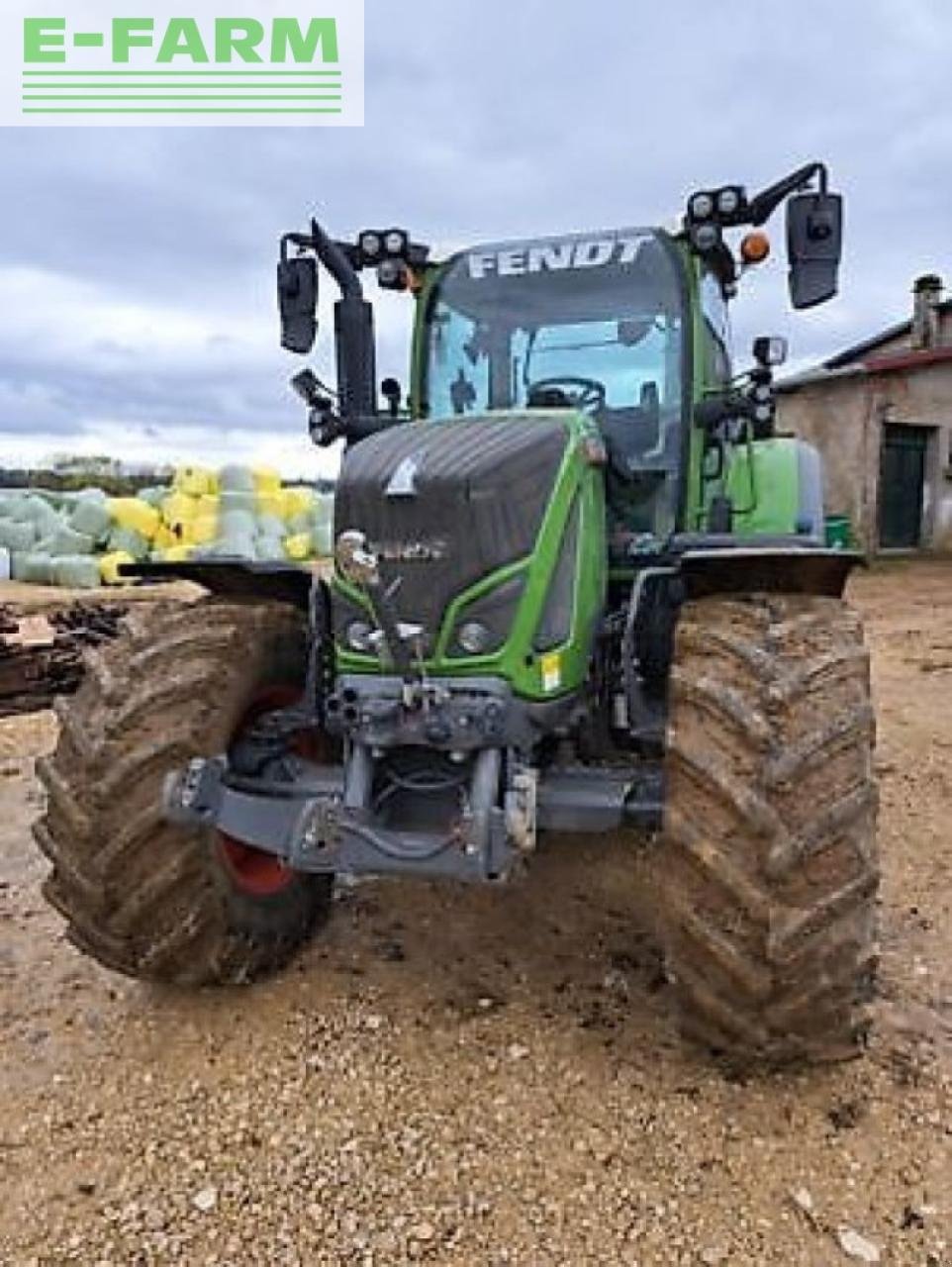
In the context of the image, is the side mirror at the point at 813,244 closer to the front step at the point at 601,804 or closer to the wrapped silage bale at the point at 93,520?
the front step at the point at 601,804

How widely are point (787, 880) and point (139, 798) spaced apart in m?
1.54

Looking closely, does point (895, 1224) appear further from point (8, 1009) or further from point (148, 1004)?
point (8, 1009)

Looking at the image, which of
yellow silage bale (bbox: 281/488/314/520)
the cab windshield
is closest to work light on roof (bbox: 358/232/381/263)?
the cab windshield

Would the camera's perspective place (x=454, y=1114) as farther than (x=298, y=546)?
No

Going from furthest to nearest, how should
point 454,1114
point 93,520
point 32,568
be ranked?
point 93,520, point 32,568, point 454,1114

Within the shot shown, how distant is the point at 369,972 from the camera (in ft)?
10.4

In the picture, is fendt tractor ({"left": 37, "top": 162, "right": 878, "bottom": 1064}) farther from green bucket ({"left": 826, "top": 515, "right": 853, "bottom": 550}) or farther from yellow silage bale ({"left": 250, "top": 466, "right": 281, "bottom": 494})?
yellow silage bale ({"left": 250, "top": 466, "right": 281, "bottom": 494})

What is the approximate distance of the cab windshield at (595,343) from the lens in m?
3.60

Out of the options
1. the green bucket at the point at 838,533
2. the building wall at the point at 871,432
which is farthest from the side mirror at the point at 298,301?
the building wall at the point at 871,432

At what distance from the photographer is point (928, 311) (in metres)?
18.1

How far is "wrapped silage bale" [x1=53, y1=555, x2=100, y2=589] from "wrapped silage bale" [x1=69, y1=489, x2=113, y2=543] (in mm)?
1090

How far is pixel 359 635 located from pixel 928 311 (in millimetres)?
17882

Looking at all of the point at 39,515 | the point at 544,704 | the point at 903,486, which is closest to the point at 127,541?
the point at 39,515

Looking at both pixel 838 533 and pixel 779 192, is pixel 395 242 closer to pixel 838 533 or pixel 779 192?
pixel 779 192
